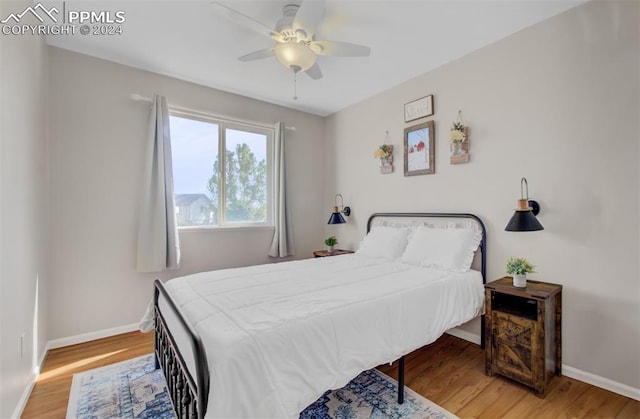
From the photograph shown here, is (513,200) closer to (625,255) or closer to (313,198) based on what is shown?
(625,255)

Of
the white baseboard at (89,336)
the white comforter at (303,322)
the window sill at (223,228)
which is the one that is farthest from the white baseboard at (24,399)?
the window sill at (223,228)

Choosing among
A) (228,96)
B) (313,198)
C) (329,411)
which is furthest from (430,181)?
(228,96)

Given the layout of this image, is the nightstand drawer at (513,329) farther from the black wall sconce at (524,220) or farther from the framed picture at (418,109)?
the framed picture at (418,109)

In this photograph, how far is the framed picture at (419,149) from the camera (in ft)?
10.3

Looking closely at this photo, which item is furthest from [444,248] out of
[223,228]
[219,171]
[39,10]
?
[39,10]

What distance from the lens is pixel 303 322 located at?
145 cm

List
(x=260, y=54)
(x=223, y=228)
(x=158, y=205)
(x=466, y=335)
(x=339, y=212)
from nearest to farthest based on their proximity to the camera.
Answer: (x=260, y=54)
(x=466, y=335)
(x=158, y=205)
(x=223, y=228)
(x=339, y=212)

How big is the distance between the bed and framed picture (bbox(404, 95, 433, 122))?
120 centimetres

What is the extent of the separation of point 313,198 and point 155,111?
2.35 m

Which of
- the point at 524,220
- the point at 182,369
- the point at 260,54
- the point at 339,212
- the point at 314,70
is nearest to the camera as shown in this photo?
the point at 182,369

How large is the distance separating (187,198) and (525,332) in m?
3.48

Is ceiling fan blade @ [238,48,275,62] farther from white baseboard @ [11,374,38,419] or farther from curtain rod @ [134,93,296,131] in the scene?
white baseboard @ [11,374,38,419]

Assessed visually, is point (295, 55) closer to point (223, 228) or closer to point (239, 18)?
point (239, 18)

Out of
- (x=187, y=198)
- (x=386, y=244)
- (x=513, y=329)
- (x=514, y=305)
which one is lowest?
(x=513, y=329)
